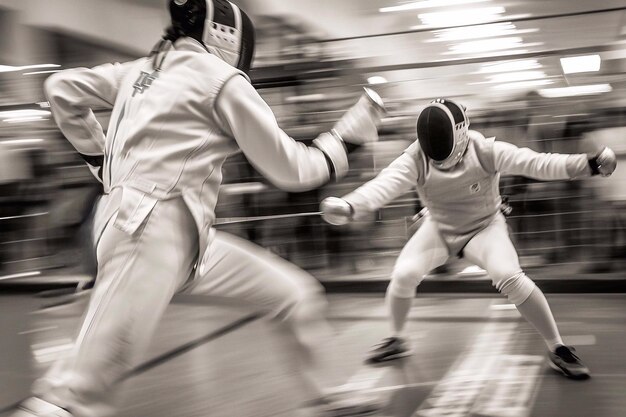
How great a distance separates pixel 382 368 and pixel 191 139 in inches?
68.3

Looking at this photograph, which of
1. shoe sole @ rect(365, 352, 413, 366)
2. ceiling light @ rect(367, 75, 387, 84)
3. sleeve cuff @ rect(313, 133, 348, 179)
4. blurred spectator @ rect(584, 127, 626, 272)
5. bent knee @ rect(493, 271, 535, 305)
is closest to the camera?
sleeve cuff @ rect(313, 133, 348, 179)

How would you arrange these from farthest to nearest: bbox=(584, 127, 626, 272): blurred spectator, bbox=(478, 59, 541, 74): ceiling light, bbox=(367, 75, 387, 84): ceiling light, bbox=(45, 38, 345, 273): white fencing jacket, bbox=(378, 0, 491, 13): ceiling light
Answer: bbox=(378, 0, 491, 13): ceiling light → bbox=(367, 75, 387, 84): ceiling light → bbox=(478, 59, 541, 74): ceiling light → bbox=(584, 127, 626, 272): blurred spectator → bbox=(45, 38, 345, 273): white fencing jacket

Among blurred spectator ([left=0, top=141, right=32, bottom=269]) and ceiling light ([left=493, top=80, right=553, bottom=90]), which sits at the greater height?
ceiling light ([left=493, top=80, right=553, bottom=90])

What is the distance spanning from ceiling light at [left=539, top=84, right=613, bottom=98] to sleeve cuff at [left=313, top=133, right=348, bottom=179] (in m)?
3.78

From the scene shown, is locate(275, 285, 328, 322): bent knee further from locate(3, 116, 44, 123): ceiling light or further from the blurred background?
locate(3, 116, 44, 123): ceiling light

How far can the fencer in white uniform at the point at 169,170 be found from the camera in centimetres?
155

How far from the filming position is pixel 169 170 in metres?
1.65

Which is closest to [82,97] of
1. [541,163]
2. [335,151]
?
[335,151]

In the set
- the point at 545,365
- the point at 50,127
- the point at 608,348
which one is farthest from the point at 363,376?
the point at 50,127

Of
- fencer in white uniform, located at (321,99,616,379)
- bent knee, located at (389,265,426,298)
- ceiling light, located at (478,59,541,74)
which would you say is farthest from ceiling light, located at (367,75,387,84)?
bent knee, located at (389,265,426,298)

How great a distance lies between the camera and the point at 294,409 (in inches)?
93.4

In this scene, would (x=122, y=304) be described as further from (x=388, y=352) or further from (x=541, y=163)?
(x=541, y=163)

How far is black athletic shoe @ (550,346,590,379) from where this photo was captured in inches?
105

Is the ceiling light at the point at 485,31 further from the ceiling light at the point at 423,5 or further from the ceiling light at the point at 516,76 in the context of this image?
the ceiling light at the point at 423,5
